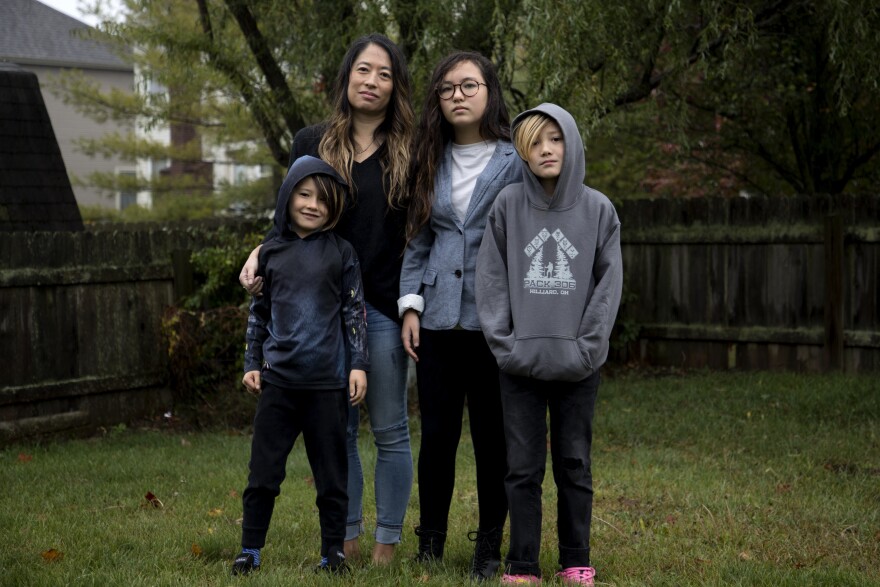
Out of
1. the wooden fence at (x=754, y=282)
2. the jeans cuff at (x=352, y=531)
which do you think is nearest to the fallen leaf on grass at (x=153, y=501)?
the jeans cuff at (x=352, y=531)

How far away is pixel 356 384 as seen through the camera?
3.90m

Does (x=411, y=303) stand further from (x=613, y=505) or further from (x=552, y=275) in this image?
(x=613, y=505)

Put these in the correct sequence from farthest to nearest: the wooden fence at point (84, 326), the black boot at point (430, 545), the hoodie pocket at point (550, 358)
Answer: the wooden fence at point (84, 326), the black boot at point (430, 545), the hoodie pocket at point (550, 358)

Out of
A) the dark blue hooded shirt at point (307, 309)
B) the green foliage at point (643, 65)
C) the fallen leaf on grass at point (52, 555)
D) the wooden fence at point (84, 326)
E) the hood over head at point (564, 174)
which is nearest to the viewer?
the hood over head at point (564, 174)

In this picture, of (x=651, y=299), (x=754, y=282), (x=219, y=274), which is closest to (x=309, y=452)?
(x=219, y=274)

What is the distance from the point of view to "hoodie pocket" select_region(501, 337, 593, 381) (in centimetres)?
359

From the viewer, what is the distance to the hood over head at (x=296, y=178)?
12.8ft

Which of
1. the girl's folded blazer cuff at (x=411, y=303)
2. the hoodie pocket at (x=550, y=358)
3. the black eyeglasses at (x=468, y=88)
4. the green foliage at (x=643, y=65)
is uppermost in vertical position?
the green foliage at (x=643, y=65)

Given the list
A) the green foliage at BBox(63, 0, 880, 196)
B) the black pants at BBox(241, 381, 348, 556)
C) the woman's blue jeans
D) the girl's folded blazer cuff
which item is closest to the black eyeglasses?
the girl's folded blazer cuff

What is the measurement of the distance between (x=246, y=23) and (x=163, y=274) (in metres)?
2.65

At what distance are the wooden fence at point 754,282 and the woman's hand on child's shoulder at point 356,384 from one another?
6888 millimetres

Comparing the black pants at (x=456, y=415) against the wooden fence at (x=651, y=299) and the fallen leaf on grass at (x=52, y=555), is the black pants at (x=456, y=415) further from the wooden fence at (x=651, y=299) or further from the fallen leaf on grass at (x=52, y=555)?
the wooden fence at (x=651, y=299)

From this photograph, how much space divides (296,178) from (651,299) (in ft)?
25.1

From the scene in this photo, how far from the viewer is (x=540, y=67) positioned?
7.73 meters
